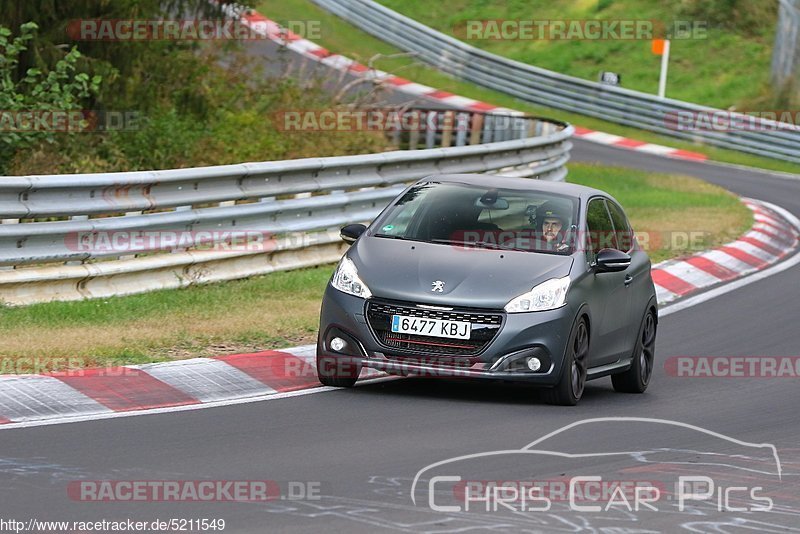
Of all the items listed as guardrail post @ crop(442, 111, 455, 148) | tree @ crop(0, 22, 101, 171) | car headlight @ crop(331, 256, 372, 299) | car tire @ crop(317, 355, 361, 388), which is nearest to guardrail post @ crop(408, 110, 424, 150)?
guardrail post @ crop(442, 111, 455, 148)

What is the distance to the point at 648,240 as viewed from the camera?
1939 cm

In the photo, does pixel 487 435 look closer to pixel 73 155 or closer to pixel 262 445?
pixel 262 445

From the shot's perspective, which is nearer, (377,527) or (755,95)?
(377,527)

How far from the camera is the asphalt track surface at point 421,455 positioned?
22.3 feet

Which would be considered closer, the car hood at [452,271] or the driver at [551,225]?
the car hood at [452,271]

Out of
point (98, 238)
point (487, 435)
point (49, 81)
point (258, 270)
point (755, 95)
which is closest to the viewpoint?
point (487, 435)

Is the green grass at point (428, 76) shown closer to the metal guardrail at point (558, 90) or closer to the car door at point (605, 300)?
the metal guardrail at point (558, 90)

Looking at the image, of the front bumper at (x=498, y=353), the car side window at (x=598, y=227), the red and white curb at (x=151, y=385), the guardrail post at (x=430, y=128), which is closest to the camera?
the red and white curb at (x=151, y=385)

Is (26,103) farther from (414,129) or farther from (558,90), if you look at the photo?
(558,90)

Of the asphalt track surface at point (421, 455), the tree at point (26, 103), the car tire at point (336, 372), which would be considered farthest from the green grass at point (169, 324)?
the tree at point (26, 103)

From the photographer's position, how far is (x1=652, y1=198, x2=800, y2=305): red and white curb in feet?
55.2

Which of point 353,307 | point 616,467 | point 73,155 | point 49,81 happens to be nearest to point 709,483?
point 616,467

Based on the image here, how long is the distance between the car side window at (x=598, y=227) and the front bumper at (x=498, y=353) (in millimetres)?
1019

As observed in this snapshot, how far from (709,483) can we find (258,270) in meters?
7.55
